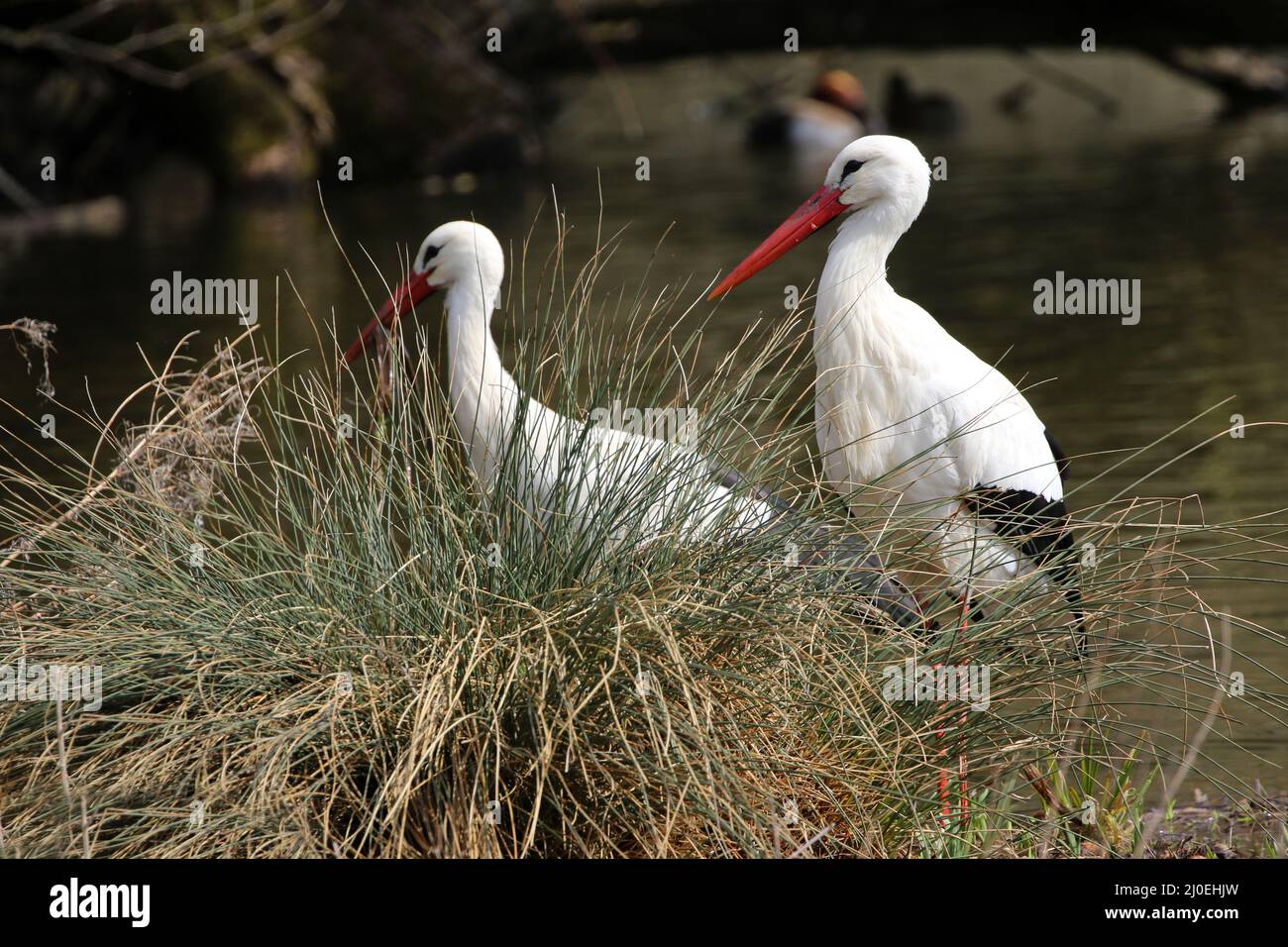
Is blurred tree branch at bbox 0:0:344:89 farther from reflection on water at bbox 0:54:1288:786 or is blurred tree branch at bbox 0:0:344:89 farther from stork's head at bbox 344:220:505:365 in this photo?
stork's head at bbox 344:220:505:365

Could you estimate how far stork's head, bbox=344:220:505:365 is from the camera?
5.16m

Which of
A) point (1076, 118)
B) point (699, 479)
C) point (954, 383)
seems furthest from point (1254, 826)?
point (1076, 118)

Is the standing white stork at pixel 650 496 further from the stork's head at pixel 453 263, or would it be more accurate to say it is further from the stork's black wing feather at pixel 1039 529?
the stork's head at pixel 453 263

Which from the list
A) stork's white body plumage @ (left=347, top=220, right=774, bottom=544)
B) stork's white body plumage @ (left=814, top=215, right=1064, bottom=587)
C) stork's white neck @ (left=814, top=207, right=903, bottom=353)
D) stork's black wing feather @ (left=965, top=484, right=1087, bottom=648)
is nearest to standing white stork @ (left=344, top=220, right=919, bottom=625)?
stork's white body plumage @ (left=347, top=220, right=774, bottom=544)

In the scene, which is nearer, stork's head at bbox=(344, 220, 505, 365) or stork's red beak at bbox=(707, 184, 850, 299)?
stork's red beak at bbox=(707, 184, 850, 299)

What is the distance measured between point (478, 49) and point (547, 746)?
2183 cm

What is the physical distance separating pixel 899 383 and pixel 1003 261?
9190mm

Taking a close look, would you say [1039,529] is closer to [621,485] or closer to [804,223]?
[621,485]

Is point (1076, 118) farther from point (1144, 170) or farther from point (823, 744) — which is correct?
point (823, 744)

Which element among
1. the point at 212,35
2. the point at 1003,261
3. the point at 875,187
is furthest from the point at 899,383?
the point at 212,35

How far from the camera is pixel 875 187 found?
177 inches

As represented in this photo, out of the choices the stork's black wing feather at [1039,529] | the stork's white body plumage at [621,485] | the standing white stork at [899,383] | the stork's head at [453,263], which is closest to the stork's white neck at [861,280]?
the standing white stork at [899,383]

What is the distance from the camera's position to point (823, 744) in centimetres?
316
